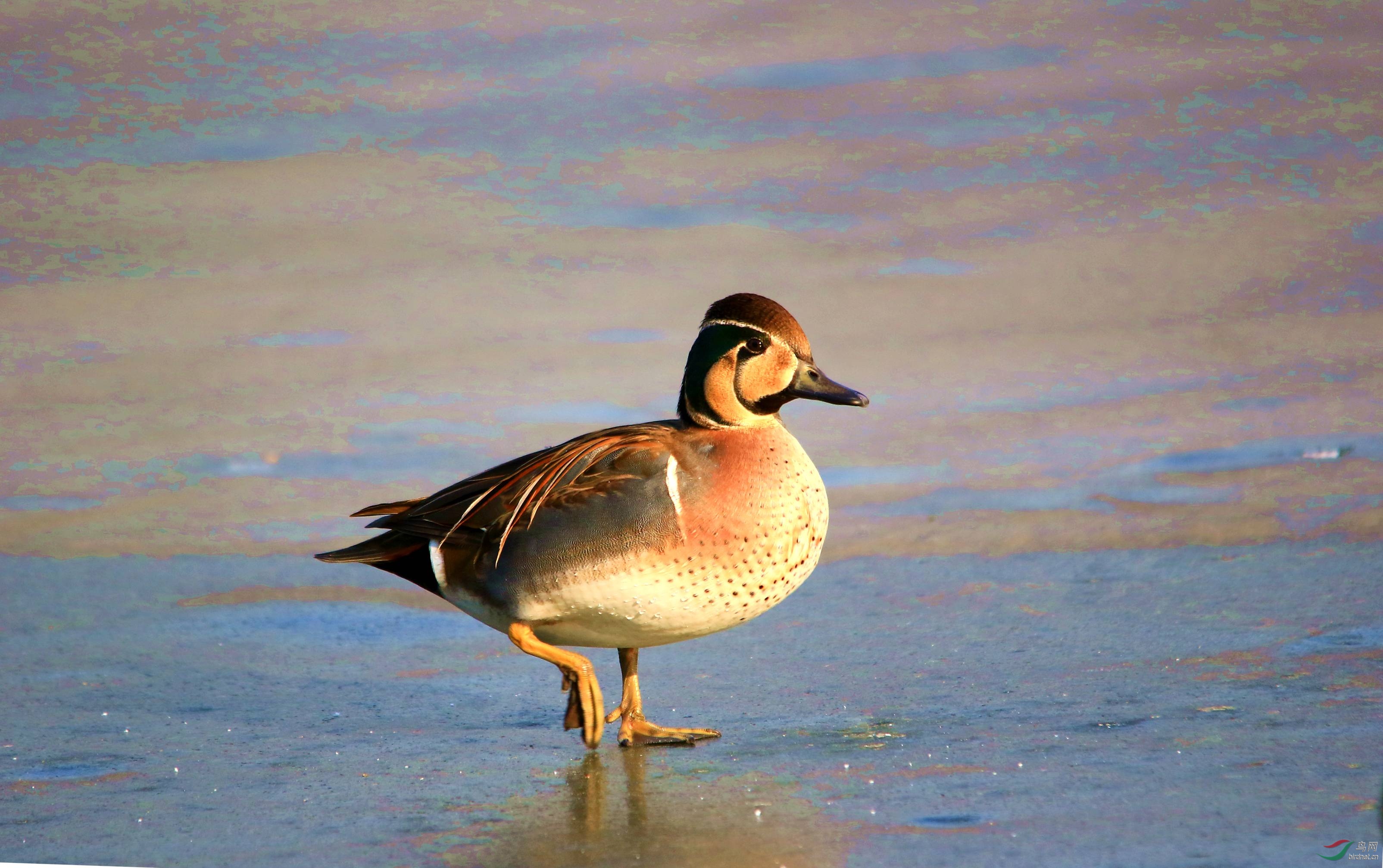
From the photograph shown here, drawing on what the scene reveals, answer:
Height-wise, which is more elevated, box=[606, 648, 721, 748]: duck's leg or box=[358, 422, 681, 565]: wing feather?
box=[358, 422, 681, 565]: wing feather

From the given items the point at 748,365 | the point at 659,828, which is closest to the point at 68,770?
the point at 659,828

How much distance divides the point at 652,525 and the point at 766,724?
569 millimetres

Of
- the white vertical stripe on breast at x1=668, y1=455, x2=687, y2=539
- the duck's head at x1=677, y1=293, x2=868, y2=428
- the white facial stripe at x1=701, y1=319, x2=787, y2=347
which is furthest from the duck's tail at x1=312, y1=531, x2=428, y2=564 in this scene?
the white facial stripe at x1=701, y1=319, x2=787, y2=347

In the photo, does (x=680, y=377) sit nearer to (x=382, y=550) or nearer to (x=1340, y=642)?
(x=382, y=550)

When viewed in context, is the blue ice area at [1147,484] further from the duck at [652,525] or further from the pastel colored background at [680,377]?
the duck at [652,525]

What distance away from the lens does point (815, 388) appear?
3926 millimetres

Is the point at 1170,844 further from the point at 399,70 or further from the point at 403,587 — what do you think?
the point at 399,70

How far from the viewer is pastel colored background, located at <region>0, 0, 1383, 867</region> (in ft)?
10.9

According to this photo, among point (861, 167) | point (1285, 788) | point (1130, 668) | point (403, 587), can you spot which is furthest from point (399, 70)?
point (1285, 788)

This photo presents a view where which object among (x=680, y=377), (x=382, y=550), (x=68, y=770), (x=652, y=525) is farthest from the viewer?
(x=680, y=377)

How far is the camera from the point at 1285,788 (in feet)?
9.94

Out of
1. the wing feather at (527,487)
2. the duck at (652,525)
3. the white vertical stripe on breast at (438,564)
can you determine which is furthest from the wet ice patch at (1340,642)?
the white vertical stripe on breast at (438,564)

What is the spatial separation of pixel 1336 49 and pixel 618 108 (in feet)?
17.5

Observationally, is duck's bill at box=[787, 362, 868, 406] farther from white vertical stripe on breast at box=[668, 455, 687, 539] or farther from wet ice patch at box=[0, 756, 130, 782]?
wet ice patch at box=[0, 756, 130, 782]
